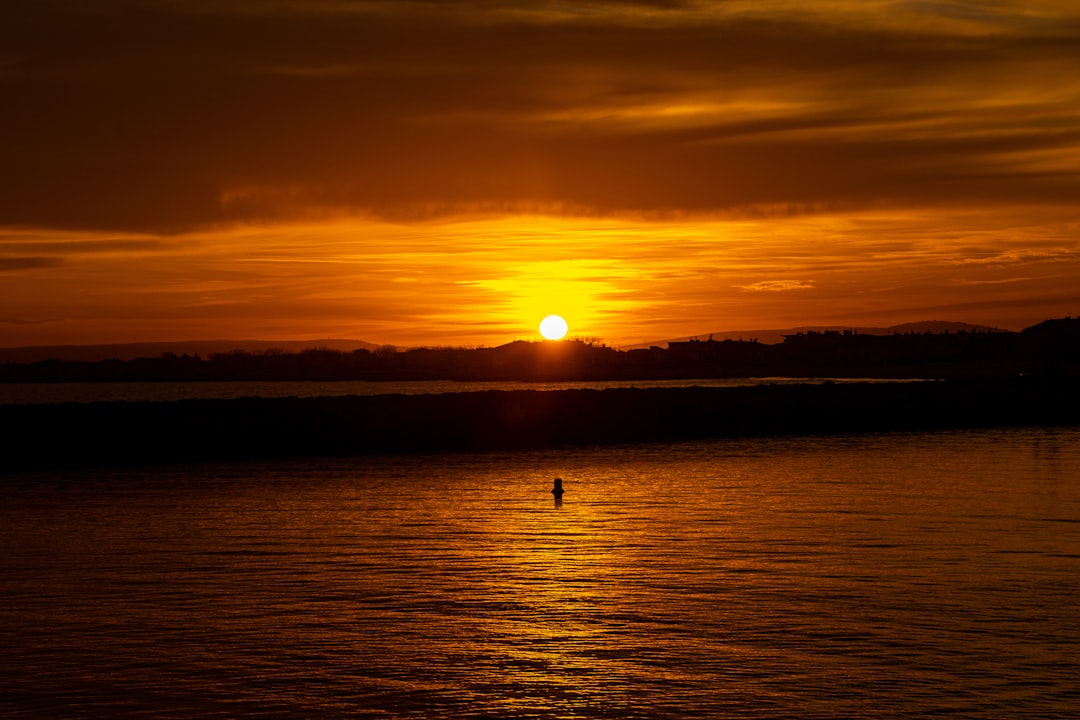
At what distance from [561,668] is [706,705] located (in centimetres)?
222

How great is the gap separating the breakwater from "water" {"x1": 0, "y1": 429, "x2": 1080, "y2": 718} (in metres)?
17.0

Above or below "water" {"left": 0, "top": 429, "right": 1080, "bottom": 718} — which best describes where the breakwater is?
above

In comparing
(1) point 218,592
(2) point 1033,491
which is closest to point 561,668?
(1) point 218,592

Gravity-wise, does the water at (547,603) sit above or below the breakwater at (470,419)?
below

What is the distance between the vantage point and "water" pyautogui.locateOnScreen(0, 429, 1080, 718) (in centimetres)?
1362

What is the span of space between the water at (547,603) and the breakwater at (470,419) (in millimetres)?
16985

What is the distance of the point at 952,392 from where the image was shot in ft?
277

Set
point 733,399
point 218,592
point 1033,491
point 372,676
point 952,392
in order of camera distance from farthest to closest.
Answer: point 952,392 < point 733,399 < point 1033,491 < point 218,592 < point 372,676

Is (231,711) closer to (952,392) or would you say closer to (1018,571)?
(1018,571)

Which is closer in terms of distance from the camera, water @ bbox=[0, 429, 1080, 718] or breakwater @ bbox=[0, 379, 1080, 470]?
water @ bbox=[0, 429, 1080, 718]

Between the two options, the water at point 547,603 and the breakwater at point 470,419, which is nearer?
the water at point 547,603

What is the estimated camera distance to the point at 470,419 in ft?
200

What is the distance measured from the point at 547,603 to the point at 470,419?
4286 cm

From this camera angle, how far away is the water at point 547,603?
44.7ft
